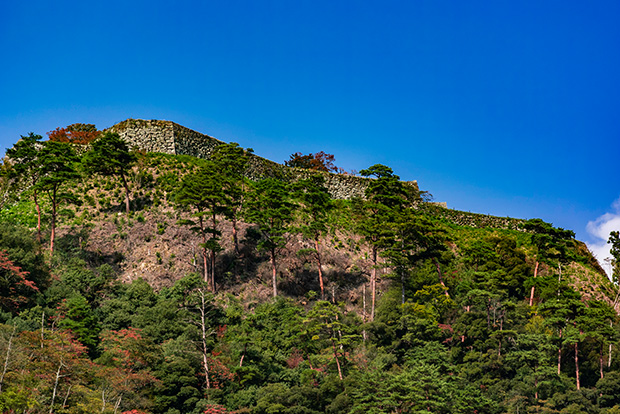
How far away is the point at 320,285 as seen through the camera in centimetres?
4306

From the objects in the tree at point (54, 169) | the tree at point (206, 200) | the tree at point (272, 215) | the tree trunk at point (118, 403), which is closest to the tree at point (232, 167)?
the tree at point (206, 200)

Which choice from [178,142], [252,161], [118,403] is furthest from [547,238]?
[178,142]

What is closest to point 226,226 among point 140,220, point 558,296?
point 140,220

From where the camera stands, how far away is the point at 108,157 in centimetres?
4419

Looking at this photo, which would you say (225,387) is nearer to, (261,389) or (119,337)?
(261,389)

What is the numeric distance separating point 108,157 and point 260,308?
61.3 feet

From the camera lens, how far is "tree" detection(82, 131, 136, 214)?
144ft

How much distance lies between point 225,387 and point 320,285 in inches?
588

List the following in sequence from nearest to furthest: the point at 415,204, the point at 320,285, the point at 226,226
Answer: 1. the point at 320,285
2. the point at 226,226
3. the point at 415,204

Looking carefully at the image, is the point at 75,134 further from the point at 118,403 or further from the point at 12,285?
the point at 118,403

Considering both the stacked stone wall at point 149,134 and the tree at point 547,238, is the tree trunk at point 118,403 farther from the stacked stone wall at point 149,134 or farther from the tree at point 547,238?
the stacked stone wall at point 149,134

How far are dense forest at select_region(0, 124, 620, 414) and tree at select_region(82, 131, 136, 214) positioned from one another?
0.17 meters

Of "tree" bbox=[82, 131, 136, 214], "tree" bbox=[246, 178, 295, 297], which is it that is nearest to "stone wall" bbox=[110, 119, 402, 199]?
"tree" bbox=[82, 131, 136, 214]

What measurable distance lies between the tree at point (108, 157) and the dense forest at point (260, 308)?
167 mm
